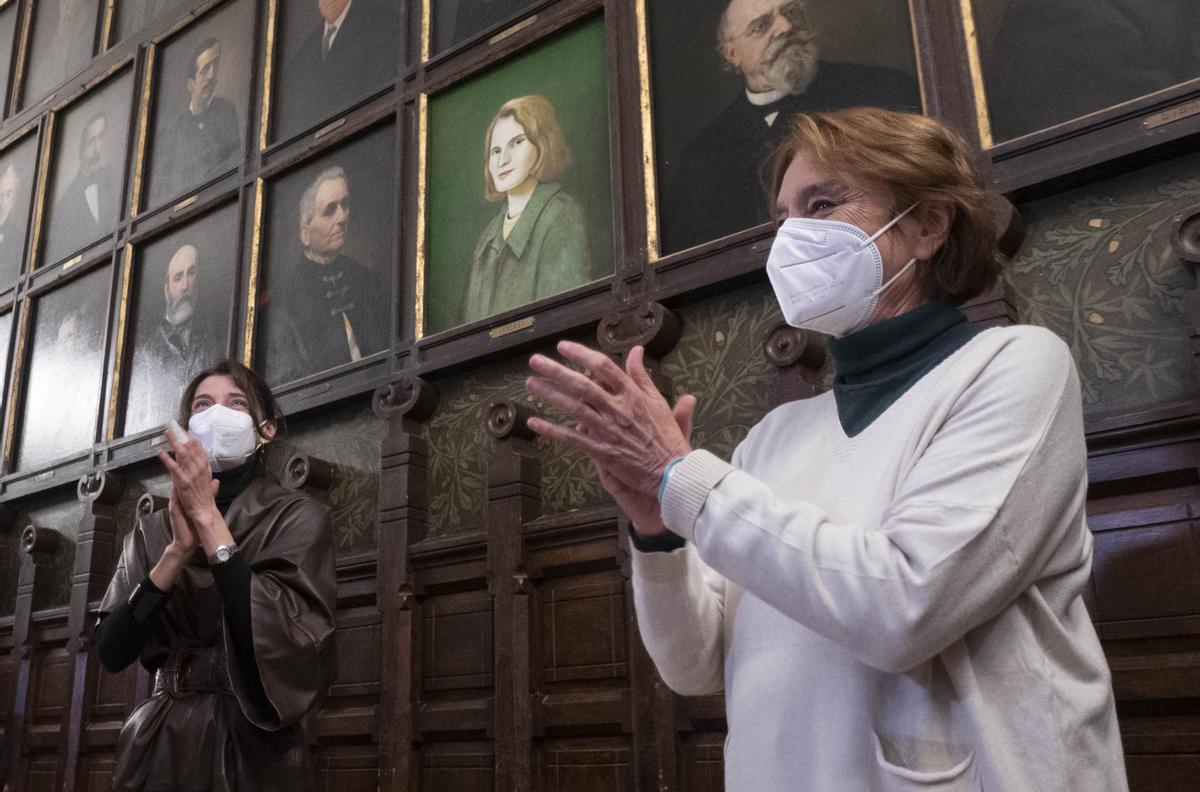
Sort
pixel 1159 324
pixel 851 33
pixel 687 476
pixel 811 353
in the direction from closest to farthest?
pixel 687 476
pixel 1159 324
pixel 811 353
pixel 851 33

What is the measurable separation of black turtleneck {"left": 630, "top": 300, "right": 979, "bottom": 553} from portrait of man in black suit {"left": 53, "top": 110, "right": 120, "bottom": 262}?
6105 millimetres

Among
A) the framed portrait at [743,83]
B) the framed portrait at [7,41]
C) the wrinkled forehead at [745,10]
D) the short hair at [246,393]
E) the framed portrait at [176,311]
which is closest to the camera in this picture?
the short hair at [246,393]

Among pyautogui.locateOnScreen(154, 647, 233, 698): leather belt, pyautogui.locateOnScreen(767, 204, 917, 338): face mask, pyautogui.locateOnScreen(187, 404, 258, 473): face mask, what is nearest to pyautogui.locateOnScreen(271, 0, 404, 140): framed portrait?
pyautogui.locateOnScreen(187, 404, 258, 473): face mask

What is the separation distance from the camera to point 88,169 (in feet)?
22.8

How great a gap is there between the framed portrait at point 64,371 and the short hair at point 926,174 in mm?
5598

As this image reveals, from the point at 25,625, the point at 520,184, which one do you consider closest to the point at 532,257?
the point at 520,184

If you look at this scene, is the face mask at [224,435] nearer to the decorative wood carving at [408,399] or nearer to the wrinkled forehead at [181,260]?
the decorative wood carving at [408,399]

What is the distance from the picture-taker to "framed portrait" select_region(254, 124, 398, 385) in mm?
4871

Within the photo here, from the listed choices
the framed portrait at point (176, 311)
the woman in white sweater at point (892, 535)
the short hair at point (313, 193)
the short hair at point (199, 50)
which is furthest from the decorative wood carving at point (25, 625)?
the woman in white sweater at point (892, 535)

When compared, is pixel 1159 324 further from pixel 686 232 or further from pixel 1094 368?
pixel 686 232

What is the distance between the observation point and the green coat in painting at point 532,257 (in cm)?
419

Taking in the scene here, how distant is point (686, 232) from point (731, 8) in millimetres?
932

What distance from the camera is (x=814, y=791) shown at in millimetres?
1269

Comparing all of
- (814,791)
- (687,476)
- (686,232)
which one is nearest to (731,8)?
(686,232)
